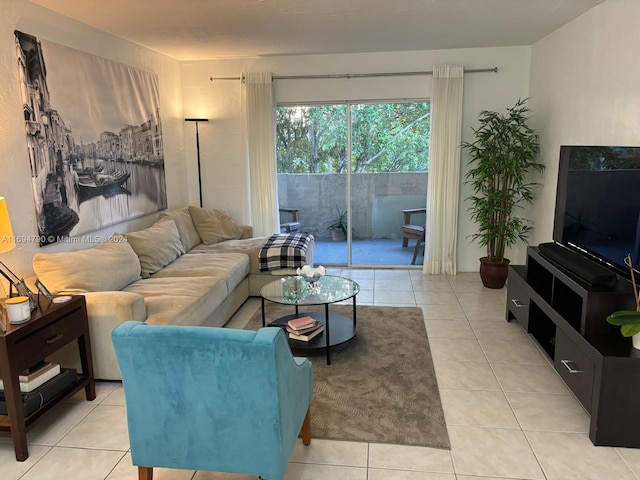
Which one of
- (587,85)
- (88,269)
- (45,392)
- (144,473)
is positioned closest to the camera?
(144,473)

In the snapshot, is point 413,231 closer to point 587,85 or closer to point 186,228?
point 587,85

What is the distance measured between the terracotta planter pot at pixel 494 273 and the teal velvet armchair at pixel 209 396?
11.5ft

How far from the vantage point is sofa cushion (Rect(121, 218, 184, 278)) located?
157 inches

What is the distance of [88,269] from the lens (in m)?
3.19

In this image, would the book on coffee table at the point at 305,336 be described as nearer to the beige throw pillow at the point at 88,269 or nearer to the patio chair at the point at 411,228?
the beige throw pillow at the point at 88,269

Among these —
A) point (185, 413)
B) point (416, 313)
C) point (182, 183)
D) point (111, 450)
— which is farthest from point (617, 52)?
point (182, 183)

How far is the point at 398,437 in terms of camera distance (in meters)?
2.44

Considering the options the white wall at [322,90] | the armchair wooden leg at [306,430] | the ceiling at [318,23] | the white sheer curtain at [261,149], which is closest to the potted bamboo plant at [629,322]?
the armchair wooden leg at [306,430]

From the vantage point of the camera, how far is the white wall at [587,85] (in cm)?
308

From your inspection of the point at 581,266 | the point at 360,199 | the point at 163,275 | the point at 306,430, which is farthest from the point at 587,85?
the point at 163,275

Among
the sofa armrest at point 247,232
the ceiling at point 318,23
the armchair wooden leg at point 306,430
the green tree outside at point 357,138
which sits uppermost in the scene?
the ceiling at point 318,23

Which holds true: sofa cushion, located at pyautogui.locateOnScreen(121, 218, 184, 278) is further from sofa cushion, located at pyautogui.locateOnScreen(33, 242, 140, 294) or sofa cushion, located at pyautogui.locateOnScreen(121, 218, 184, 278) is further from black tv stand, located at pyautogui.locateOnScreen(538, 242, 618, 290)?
black tv stand, located at pyautogui.locateOnScreen(538, 242, 618, 290)

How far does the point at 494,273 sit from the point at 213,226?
3055 mm

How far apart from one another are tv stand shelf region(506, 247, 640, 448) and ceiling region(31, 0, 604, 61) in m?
2.03
